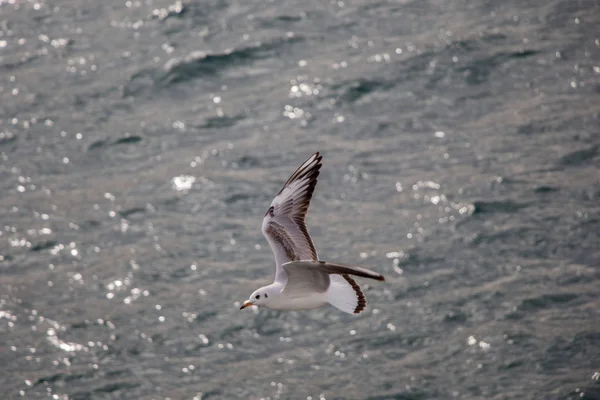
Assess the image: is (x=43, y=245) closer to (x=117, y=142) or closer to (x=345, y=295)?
(x=117, y=142)

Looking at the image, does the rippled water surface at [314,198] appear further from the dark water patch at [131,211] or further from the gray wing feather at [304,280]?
the gray wing feather at [304,280]

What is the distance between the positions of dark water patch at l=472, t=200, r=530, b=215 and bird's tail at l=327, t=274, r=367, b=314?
788 centimetres

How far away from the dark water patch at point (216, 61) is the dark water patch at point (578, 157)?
735cm

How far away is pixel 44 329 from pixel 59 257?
73.3 inches

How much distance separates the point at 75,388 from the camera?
17578 millimetres

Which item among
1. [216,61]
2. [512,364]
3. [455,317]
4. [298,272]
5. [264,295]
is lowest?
[512,364]

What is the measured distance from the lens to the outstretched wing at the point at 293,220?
12547 millimetres

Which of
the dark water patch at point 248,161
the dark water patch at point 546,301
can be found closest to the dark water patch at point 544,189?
the dark water patch at point 546,301

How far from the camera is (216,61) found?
2514 centimetres

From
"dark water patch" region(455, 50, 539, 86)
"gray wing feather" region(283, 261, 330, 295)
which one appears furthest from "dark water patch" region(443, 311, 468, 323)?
"dark water patch" region(455, 50, 539, 86)

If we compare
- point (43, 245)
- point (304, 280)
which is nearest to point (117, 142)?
point (43, 245)

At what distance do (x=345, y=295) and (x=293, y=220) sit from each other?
3.82 ft

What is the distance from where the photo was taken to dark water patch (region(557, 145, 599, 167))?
20.6 meters

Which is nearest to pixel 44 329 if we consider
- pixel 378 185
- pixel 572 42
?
pixel 378 185
